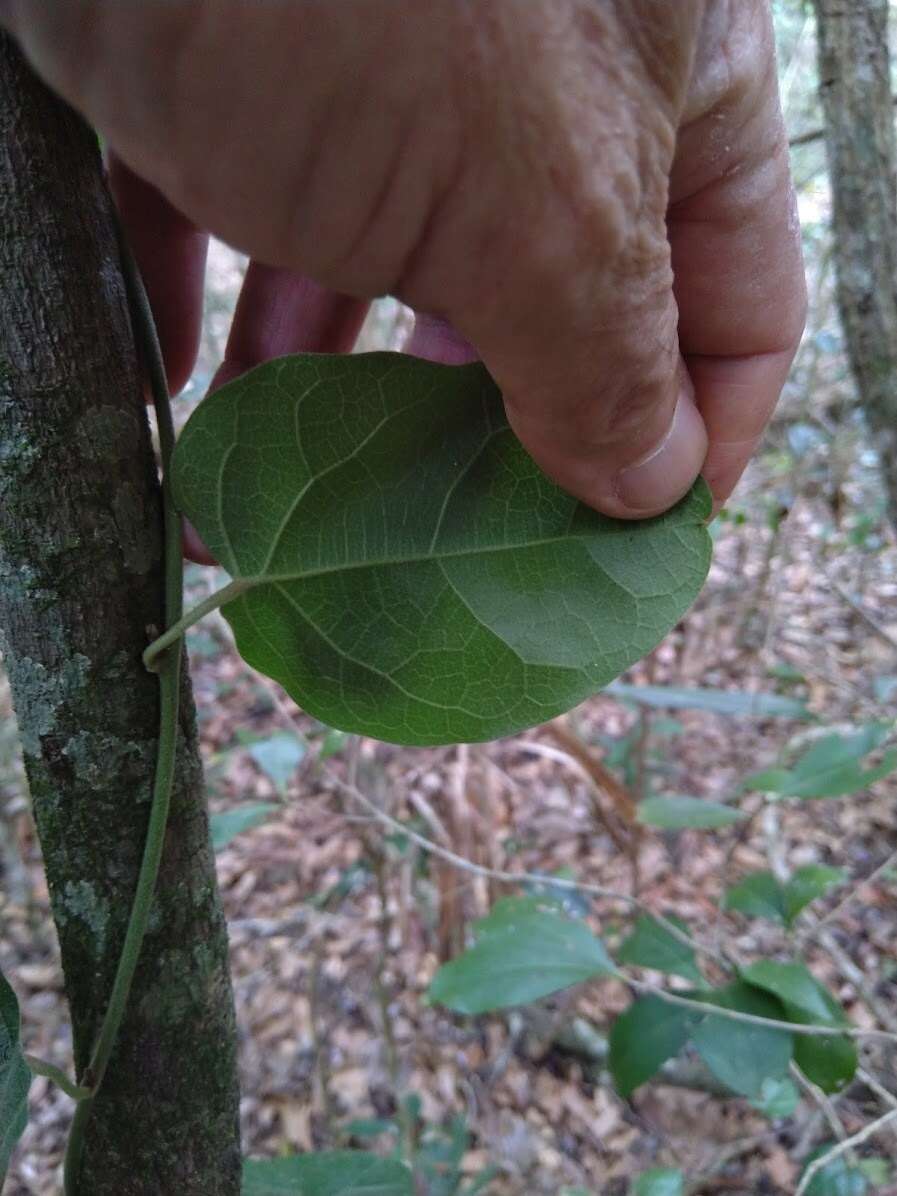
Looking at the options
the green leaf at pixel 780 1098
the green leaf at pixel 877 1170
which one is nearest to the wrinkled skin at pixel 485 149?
the green leaf at pixel 780 1098

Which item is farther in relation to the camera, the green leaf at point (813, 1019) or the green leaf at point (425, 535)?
the green leaf at point (813, 1019)

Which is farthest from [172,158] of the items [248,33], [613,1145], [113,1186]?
[613,1145]

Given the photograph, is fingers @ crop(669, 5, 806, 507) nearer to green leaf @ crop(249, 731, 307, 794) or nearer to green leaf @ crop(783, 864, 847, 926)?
green leaf @ crop(783, 864, 847, 926)

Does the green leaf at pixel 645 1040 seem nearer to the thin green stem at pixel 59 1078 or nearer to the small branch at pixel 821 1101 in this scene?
the small branch at pixel 821 1101

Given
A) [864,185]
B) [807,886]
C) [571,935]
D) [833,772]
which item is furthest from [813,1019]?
[864,185]

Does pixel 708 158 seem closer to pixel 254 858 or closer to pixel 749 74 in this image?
pixel 749 74

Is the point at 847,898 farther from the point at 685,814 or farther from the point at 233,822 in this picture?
the point at 233,822
